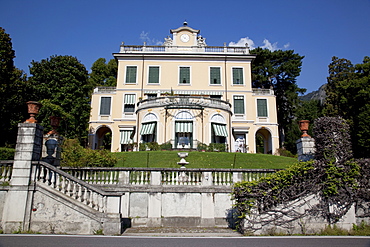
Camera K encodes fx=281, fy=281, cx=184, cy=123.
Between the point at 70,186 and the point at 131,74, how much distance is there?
26590 millimetres

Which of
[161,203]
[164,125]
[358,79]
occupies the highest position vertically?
[358,79]

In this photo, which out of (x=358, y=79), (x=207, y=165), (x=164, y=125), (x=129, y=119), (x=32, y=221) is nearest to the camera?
(x=32, y=221)

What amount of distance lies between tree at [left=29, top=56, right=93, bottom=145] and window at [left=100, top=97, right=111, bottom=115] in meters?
2.62

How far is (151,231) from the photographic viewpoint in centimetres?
988

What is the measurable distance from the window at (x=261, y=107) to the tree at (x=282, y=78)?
8052 millimetres

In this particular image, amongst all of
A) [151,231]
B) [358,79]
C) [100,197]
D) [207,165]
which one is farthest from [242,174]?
[358,79]

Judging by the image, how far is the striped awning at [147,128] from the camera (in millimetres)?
26741

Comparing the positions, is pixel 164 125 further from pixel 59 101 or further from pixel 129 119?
pixel 59 101

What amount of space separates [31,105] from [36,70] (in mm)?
23476

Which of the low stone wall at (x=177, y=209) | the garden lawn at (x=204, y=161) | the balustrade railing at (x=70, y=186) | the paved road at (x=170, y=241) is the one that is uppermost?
the garden lawn at (x=204, y=161)

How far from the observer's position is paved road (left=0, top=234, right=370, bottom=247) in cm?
754

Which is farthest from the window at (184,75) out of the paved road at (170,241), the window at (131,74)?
the paved road at (170,241)

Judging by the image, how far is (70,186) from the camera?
32.1 ft

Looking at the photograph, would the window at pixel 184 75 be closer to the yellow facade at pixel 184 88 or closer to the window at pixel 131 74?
the yellow facade at pixel 184 88
